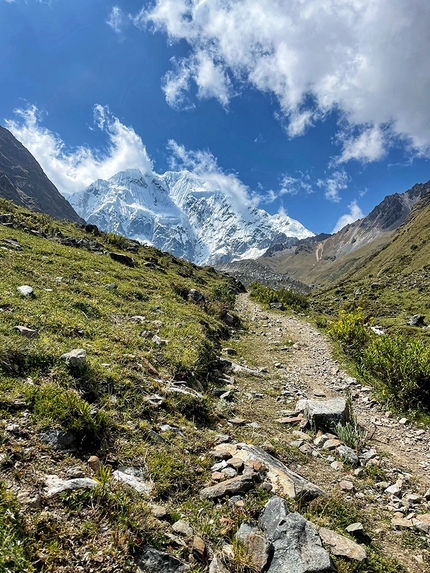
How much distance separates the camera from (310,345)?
67.5 feet

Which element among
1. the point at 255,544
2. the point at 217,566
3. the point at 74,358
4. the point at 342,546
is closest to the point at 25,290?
the point at 74,358

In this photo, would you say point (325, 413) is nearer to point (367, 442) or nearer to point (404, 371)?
point (367, 442)

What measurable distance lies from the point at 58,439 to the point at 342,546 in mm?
4651

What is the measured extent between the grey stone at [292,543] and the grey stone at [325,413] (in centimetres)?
480

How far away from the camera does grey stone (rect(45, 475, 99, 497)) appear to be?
4.06m

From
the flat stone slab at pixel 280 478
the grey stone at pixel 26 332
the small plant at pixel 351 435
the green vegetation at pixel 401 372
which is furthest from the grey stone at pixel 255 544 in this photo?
the green vegetation at pixel 401 372

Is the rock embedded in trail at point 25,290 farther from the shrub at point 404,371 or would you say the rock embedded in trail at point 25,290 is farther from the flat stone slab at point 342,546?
the shrub at point 404,371

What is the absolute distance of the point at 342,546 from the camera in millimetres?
4426

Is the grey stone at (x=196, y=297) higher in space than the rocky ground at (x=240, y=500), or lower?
higher

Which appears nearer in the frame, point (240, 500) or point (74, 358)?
point (240, 500)

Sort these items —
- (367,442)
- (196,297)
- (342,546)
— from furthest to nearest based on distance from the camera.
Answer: (196,297)
(367,442)
(342,546)

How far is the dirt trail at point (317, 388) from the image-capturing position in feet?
28.2

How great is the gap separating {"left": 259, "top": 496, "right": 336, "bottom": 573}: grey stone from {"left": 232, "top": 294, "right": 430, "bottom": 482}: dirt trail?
449 centimetres

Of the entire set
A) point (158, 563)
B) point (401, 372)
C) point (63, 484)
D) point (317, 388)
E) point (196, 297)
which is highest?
point (196, 297)
